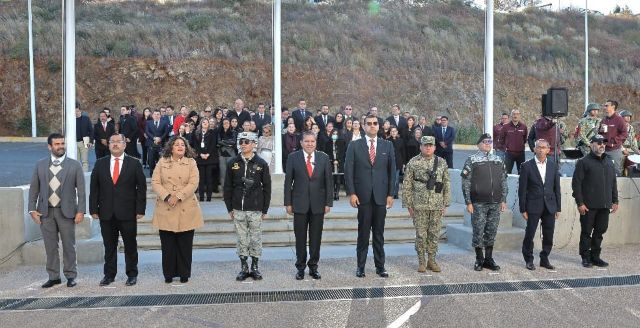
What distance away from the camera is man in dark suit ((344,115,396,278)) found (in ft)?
29.1

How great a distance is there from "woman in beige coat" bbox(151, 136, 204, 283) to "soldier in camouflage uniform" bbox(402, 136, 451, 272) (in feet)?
9.21

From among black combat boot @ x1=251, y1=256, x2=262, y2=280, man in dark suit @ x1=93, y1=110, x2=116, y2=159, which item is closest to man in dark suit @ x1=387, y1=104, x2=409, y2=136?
man in dark suit @ x1=93, y1=110, x2=116, y2=159

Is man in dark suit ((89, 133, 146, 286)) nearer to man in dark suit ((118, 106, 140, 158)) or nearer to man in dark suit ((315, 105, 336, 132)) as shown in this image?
man in dark suit ((315, 105, 336, 132))

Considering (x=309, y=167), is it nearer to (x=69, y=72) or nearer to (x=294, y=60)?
(x=69, y=72)

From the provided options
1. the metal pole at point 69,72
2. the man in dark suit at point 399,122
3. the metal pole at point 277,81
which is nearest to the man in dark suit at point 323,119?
the man in dark suit at point 399,122

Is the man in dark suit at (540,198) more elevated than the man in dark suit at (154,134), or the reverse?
the man in dark suit at (154,134)

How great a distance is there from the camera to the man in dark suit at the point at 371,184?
8.86m

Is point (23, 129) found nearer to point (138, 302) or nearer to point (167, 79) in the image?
point (167, 79)

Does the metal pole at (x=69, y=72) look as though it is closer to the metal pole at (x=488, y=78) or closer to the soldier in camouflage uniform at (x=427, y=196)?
the soldier in camouflage uniform at (x=427, y=196)

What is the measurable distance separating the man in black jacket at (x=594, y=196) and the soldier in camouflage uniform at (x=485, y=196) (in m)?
1.16

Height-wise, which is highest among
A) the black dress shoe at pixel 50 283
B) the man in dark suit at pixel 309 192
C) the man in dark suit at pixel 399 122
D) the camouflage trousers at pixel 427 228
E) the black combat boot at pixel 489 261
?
the man in dark suit at pixel 399 122

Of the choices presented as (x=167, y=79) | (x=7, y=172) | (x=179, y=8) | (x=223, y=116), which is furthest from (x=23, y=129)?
(x=223, y=116)

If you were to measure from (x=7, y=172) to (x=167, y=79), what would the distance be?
18715 millimetres

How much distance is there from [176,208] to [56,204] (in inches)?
57.0
